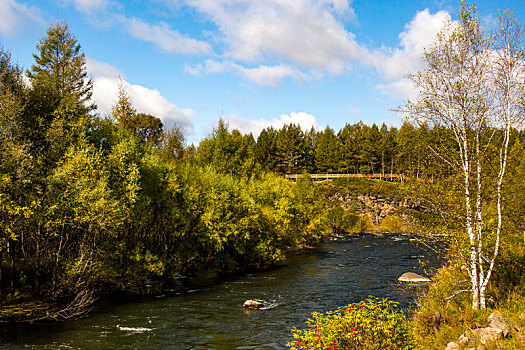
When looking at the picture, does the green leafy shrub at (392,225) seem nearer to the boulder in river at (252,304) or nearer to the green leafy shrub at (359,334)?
the boulder in river at (252,304)

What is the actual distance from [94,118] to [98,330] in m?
14.2

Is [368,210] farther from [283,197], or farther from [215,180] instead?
[215,180]

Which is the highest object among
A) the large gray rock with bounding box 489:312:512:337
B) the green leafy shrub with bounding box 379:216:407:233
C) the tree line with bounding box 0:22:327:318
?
the tree line with bounding box 0:22:327:318

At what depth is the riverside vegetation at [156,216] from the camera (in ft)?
42.2

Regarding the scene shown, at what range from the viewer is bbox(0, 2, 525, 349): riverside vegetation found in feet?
42.2

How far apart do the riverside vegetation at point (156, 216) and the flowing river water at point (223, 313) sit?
4.44 feet

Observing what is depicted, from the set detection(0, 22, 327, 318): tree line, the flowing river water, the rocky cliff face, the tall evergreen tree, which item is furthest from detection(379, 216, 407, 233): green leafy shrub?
the tall evergreen tree

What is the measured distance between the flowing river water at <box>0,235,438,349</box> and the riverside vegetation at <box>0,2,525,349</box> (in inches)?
53.3

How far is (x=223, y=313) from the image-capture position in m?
20.1

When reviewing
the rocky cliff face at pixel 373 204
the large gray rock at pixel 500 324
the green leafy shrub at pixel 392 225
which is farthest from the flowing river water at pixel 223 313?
the rocky cliff face at pixel 373 204

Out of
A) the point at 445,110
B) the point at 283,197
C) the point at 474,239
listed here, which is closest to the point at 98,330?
the point at 474,239

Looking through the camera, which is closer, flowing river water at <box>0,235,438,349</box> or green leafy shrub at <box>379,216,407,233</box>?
flowing river water at <box>0,235,438,349</box>

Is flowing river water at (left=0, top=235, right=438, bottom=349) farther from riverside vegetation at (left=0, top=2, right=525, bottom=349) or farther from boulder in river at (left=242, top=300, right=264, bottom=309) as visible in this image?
riverside vegetation at (left=0, top=2, right=525, bottom=349)

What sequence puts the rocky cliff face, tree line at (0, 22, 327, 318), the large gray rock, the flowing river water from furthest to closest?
the rocky cliff face → tree line at (0, 22, 327, 318) → the flowing river water → the large gray rock
